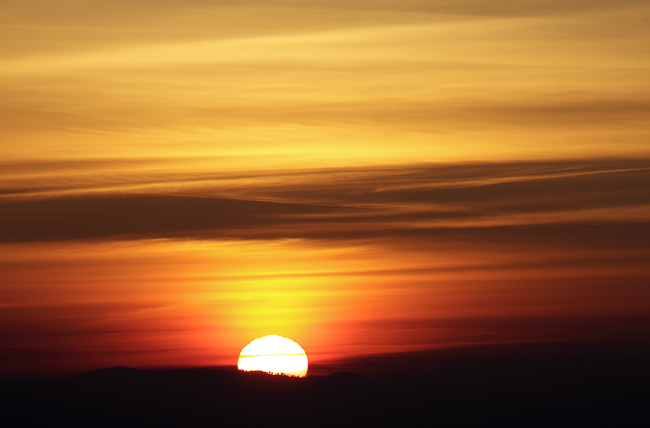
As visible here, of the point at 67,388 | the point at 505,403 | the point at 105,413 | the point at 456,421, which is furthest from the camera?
the point at 505,403

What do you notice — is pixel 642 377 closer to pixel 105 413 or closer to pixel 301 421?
pixel 301 421

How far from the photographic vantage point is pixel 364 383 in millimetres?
165250

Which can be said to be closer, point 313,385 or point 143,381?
point 143,381

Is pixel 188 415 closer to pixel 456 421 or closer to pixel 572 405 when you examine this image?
pixel 456 421

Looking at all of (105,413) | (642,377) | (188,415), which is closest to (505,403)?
(642,377)

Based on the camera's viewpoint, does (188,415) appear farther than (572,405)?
No

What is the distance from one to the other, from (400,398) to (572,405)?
79.2ft

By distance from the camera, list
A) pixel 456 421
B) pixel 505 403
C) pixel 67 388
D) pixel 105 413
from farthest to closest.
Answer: pixel 505 403, pixel 456 421, pixel 67 388, pixel 105 413

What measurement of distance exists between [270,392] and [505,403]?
3545 centimetres

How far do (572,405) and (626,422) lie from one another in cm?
1075

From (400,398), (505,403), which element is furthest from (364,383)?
(505,403)

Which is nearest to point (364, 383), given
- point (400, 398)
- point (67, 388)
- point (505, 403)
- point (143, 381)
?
point (400, 398)

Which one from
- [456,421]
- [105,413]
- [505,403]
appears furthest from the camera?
[505,403]

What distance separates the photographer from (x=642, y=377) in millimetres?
161625
